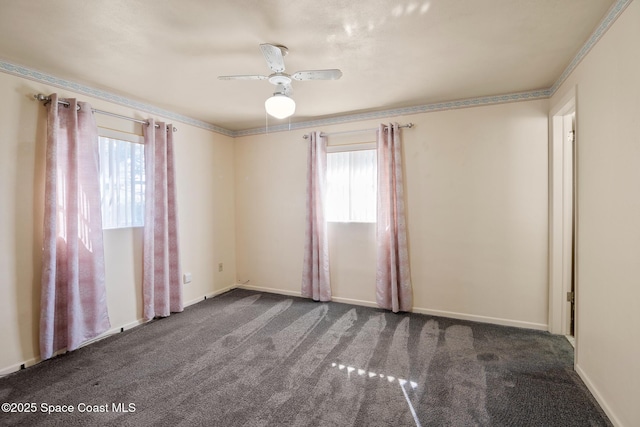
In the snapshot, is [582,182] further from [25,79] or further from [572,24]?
[25,79]

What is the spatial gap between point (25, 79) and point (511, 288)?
4781 mm

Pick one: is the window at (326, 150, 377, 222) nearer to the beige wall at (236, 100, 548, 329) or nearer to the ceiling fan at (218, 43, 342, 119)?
the beige wall at (236, 100, 548, 329)

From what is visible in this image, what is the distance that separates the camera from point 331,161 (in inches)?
153

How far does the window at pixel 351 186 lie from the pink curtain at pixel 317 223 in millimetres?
116

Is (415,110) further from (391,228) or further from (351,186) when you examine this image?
(391,228)

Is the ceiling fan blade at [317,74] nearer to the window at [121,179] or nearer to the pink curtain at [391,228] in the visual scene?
the pink curtain at [391,228]

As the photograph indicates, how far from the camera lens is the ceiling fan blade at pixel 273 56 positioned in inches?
68.6

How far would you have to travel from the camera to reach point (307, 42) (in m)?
1.99

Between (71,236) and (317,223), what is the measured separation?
2.47 m

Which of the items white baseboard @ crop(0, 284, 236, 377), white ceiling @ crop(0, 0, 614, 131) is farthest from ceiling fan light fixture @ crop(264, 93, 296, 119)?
white baseboard @ crop(0, 284, 236, 377)

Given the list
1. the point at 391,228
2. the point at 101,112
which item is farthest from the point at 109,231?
the point at 391,228

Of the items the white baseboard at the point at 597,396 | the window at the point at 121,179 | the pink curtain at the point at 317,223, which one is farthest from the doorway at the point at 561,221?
the window at the point at 121,179

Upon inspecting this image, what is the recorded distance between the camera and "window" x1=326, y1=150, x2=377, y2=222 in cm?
368

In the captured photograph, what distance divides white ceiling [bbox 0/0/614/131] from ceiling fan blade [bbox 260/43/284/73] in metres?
0.15
